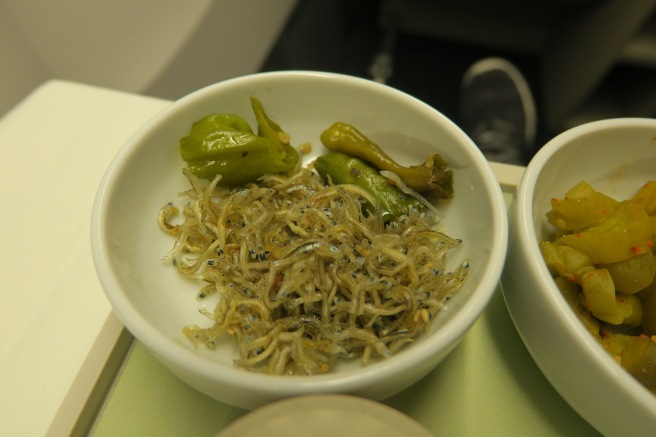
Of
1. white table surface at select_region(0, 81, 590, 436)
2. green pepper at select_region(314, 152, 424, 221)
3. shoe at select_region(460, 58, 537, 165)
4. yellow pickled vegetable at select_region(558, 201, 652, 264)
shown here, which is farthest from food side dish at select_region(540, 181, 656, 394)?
shoe at select_region(460, 58, 537, 165)

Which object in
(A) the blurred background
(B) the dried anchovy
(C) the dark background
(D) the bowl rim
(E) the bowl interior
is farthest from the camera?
(C) the dark background

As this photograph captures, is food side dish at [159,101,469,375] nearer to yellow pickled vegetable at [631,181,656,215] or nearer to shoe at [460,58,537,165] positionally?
yellow pickled vegetable at [631,181,656,215]

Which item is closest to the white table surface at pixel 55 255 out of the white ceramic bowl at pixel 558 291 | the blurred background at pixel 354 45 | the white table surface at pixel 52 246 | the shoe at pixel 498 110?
the white table surface at pixel 52 246

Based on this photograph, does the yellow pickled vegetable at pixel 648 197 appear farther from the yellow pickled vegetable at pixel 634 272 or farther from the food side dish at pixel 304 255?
the food side dish at pixel 304 255

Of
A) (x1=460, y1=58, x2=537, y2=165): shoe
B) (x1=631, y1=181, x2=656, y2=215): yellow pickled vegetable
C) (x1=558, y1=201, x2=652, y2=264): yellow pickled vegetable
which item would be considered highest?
(x1=558, y1=201, x2=652, y2=264): yellow pickled vegetable

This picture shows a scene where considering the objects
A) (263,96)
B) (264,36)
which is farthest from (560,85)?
(263,96)

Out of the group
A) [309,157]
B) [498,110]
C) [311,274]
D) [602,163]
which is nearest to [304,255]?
[311,274]

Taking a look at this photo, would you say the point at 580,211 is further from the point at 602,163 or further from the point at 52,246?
the point at 52,246
